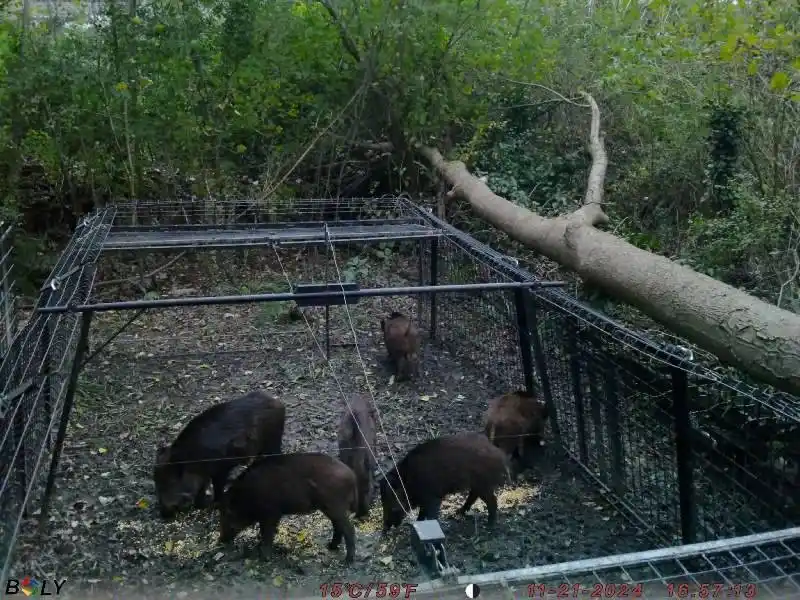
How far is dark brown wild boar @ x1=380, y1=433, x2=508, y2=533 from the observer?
14.1 ft

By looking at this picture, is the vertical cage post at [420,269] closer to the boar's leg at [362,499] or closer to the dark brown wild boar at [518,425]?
the dark brown wild boar at [518,425]

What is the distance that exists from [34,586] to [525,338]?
Answer: 3.10m

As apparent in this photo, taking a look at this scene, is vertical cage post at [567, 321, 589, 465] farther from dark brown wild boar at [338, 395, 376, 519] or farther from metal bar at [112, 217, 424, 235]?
metal bar at [112, 217, 424, 235]

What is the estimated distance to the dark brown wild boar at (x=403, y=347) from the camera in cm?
661

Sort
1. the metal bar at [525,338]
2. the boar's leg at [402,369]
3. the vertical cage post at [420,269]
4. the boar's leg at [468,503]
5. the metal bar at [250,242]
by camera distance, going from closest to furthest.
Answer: the boar's leg at [468,503] < the metal bar at [525,338] < the metal bar at [250,242] < the boar's leg at [402,369] < the vertical cage post at [420,269]

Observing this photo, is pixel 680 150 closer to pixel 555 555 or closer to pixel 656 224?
pixel 656 224

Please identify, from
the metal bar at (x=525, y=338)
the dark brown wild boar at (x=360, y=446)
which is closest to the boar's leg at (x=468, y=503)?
the dark brown wild boar at (x=360, y=446)

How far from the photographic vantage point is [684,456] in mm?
3820

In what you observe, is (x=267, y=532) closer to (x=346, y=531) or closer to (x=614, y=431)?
(x=346, y=531)

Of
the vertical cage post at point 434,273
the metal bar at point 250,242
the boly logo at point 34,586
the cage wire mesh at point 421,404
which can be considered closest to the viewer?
the boly logo at point 34,586

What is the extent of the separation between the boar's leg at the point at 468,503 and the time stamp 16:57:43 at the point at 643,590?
202 centimetres

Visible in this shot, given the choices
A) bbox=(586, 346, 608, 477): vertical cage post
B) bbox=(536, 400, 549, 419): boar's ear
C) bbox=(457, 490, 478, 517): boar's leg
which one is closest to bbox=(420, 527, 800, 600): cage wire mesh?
bbox=(457, 490, 478, 517): boar's leg

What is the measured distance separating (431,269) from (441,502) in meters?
3.39
